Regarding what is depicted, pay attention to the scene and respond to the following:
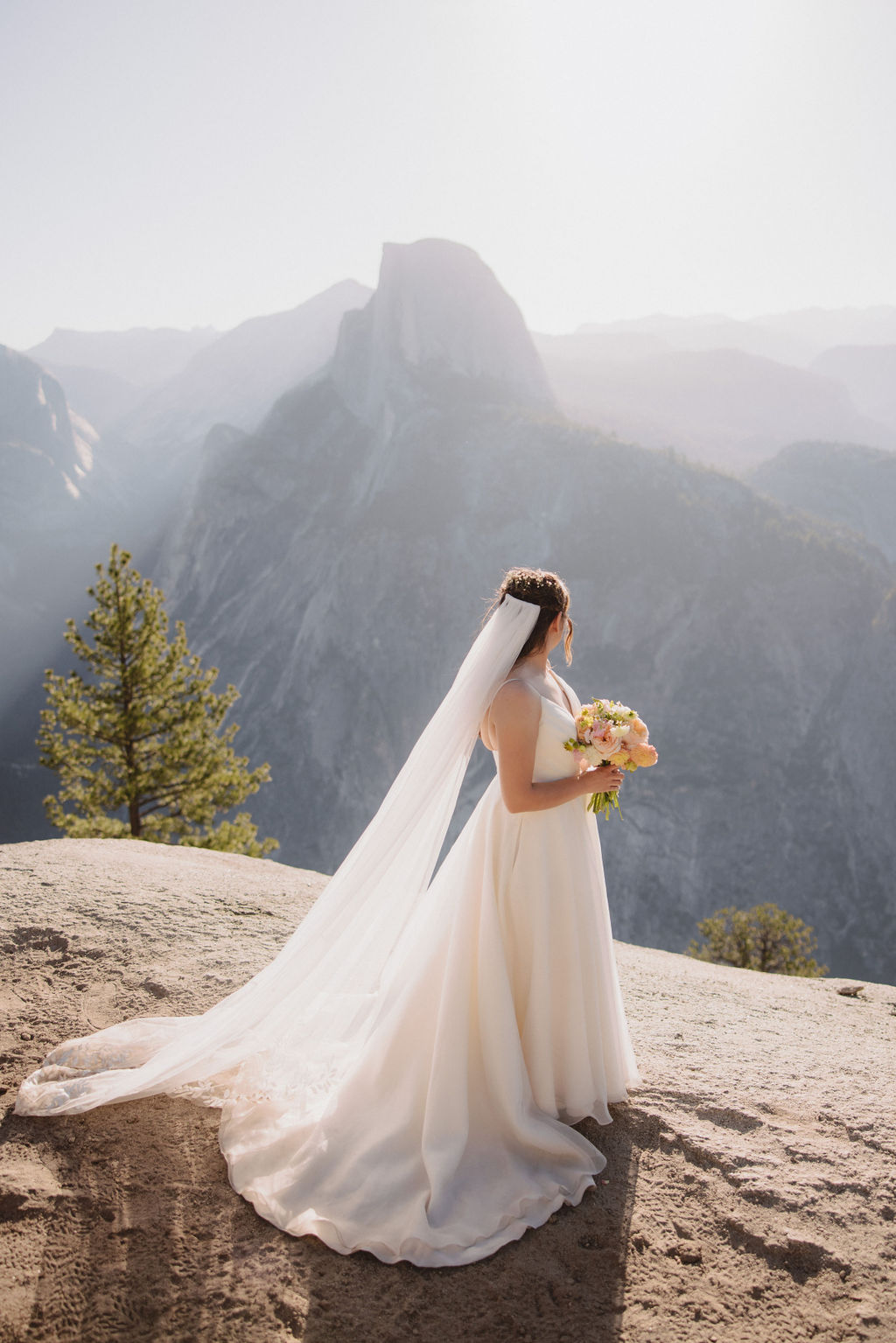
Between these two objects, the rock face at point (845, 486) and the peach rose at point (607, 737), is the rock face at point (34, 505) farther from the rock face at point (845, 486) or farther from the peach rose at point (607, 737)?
the rock face at point (845, 486)

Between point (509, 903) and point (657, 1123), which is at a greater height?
point (509, 903)

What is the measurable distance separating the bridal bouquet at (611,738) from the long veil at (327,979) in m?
0.46

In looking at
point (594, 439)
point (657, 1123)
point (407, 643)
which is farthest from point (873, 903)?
point (657, 1123)

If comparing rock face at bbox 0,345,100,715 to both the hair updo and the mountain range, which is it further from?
the hair updo

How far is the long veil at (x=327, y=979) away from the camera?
3.48 meters

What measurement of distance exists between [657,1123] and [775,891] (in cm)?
4214

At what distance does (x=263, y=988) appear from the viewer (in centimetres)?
372

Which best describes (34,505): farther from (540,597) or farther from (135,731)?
(540,597)

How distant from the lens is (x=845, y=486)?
7806 centimetres

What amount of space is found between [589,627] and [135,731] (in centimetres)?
4256

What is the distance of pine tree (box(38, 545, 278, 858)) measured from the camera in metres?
13.1

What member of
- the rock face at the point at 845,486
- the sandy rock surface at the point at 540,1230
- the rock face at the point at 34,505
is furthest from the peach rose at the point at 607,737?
the rock face at the point at 845,486

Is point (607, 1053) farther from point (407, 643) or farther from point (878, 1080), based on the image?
point (407, 643)

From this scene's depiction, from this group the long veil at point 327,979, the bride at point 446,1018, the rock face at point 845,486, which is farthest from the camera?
the rock face at point 845,486
